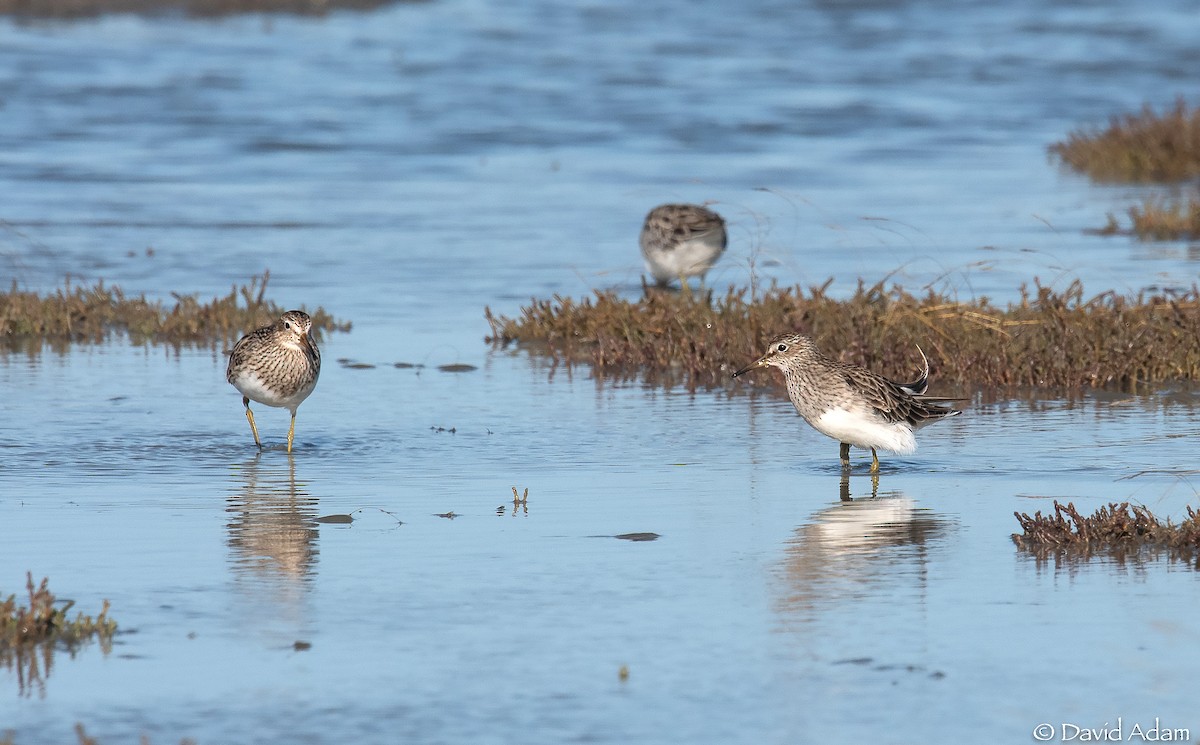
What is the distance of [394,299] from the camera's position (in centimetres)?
1595

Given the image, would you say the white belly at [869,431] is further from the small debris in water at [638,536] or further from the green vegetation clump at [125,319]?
the green vegetation clump at [125,319]

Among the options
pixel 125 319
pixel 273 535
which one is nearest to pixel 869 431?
pixel 273 535

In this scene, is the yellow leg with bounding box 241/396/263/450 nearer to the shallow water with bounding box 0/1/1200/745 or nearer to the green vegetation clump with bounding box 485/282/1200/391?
the shallow water with bounding box 0/1/1200/745

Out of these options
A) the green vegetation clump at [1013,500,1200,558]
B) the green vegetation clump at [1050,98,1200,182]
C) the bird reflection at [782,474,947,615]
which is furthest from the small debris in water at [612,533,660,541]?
the green vegetation clump at [1050,98,1200,182]

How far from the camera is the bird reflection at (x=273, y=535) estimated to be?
24.4 feet

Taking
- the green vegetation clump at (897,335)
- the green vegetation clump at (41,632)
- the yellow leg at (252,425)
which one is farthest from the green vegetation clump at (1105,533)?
the yellow leg at (252,425)

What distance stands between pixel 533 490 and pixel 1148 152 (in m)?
16.2

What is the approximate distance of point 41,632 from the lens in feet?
21.9

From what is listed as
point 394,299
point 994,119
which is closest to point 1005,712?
point 394,299

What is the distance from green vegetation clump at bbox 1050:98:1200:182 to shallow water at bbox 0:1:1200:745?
68cm

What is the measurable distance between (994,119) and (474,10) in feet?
73.8

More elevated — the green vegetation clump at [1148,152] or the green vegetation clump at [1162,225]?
the green vegetation clump at [1148,152]

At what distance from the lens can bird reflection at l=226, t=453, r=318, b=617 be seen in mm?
7426

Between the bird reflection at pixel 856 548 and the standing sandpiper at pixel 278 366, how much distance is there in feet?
10.9
